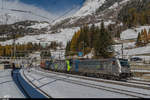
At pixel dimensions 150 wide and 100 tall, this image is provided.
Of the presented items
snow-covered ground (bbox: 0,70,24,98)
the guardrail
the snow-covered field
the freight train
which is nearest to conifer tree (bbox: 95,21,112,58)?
the snow-covered field

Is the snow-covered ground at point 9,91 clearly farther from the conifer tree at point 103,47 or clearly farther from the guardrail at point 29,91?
the conifer tree at point 103,47

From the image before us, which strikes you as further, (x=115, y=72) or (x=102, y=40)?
(x=102, y=40)

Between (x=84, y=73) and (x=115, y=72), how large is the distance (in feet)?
28.1

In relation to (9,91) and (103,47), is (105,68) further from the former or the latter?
(103,47)

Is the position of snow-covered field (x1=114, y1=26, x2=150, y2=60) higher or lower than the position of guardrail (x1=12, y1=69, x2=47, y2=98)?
higher

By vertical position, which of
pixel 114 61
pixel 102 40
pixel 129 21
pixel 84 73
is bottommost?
pixel 84 73

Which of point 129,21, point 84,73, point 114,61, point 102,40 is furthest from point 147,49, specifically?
point 129,21

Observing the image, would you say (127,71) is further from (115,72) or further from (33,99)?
(33,99)

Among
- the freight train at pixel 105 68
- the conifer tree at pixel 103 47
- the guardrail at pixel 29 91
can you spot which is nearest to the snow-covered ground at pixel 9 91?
the guardrail at pixel 29 91

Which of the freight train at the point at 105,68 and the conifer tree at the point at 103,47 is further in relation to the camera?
the conifer tree at the point at 103,47

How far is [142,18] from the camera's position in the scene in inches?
6024

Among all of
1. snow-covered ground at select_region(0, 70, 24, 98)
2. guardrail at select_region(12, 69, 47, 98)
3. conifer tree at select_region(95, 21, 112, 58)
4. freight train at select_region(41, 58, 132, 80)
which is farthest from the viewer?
conifer tree at select_region(95, 21, 112, 58)

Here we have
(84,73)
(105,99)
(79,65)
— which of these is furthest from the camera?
(79,65)

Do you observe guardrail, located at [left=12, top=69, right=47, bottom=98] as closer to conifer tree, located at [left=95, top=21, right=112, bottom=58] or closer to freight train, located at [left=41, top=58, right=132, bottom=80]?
freight train, located at [left=41, top=58, right=132, bottom=80]
